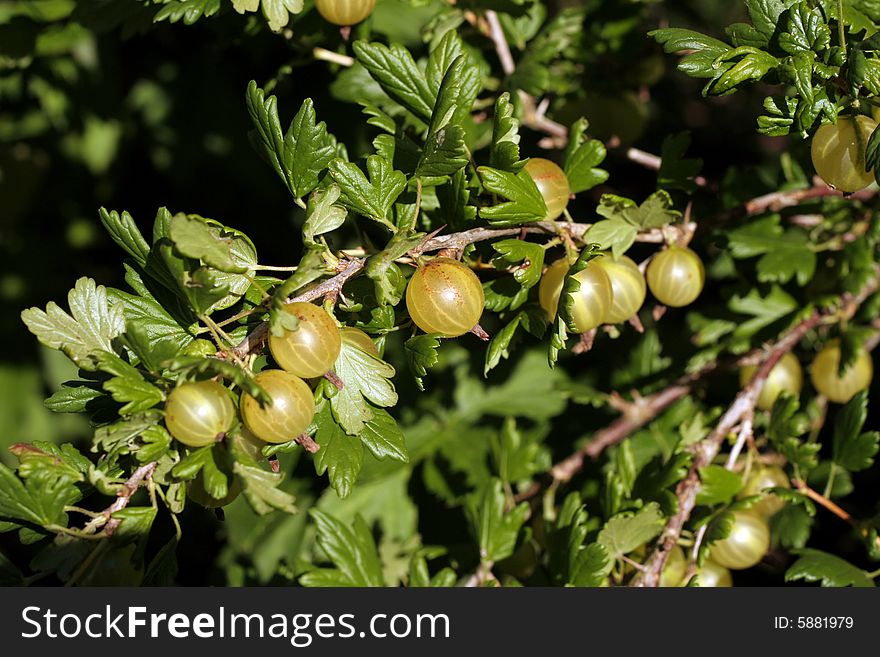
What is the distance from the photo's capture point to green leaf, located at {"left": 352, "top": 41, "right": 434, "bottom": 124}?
120 cm

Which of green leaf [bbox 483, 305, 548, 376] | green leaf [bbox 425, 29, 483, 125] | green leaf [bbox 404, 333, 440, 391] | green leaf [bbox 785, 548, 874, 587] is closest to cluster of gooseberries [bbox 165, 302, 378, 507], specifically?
green leaf [bbox 404, 333, 440, 391]

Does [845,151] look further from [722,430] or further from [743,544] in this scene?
[743,544]

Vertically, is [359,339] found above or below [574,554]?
above

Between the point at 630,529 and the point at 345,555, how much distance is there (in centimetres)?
48

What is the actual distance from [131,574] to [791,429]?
3.45 ft

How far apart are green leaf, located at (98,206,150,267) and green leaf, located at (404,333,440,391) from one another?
354 mm

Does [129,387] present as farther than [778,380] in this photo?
No

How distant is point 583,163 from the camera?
125 centimetres

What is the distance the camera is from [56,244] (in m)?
3.00

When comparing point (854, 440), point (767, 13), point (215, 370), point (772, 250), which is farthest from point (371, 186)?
point (854, 440)

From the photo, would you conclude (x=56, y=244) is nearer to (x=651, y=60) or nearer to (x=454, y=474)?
(x=454, y=474)

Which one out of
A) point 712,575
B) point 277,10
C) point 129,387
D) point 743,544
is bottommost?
point 712,575

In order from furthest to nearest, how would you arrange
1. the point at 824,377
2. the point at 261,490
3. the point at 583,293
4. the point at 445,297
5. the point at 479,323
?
the point at 824,377 < the point at 479,323 < the point at 583,293 < the point at 445,297 < the point at 261,490
